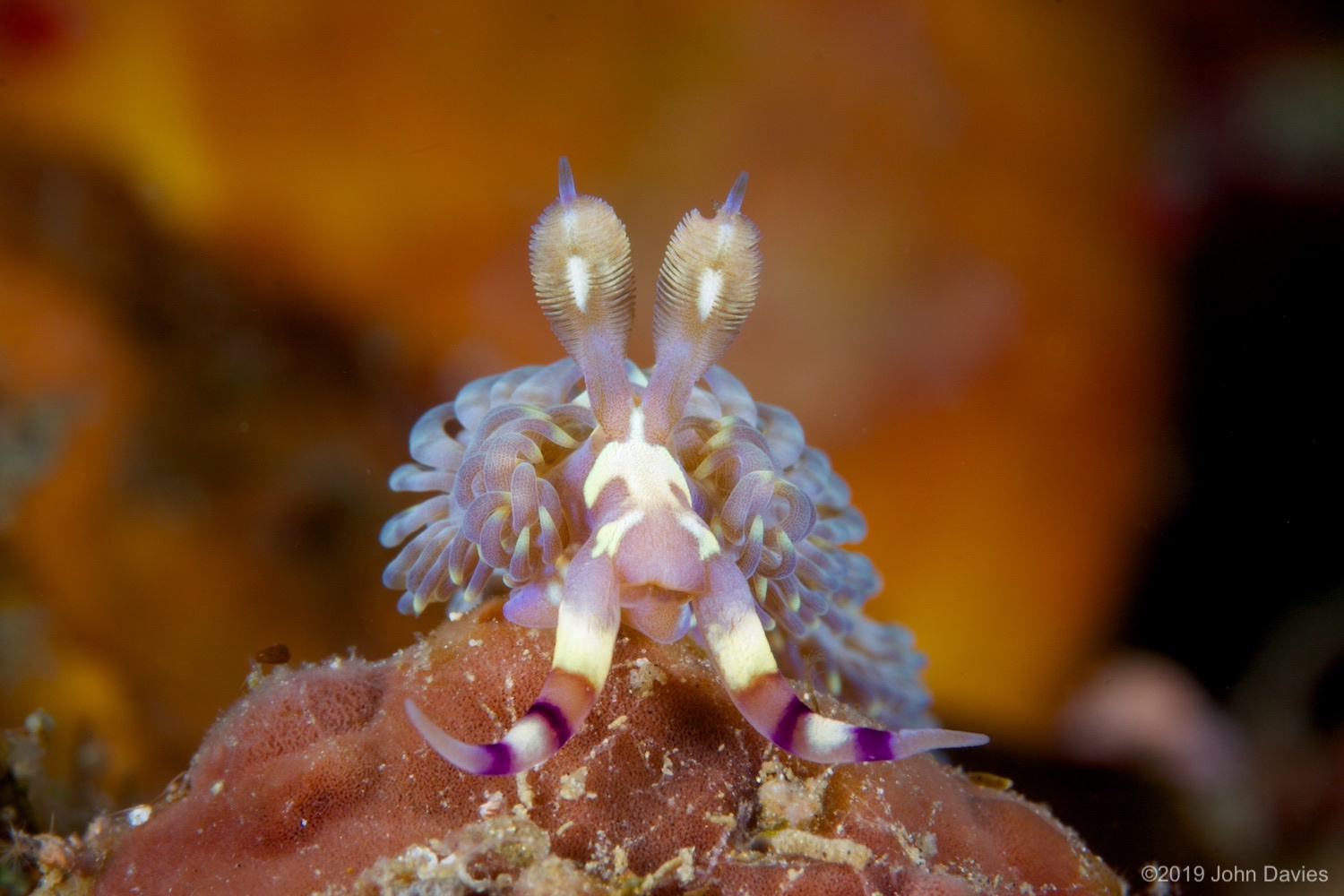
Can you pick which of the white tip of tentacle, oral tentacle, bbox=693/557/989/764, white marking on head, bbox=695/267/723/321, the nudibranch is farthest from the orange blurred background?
the white tip of tentacle

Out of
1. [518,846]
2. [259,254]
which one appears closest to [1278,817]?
[518,846]

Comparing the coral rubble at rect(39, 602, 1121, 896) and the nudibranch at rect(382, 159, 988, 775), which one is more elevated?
the nudibranch at rect(382, 159, 988, 775)

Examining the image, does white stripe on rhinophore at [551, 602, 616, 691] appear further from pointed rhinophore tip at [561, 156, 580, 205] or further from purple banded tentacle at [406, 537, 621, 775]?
pointed rhinophore tip at [561, 156, 580, 205]

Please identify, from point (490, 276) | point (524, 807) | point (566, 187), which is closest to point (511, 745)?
point (524, 807)

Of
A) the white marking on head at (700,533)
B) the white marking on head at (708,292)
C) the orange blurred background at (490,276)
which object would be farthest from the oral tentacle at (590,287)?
the orange blurred background at (490,276)

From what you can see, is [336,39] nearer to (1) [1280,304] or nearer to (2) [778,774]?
(2) [778,774]

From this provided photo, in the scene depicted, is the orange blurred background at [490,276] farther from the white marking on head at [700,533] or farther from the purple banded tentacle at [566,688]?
the purple banded tentacle at [566,688]
